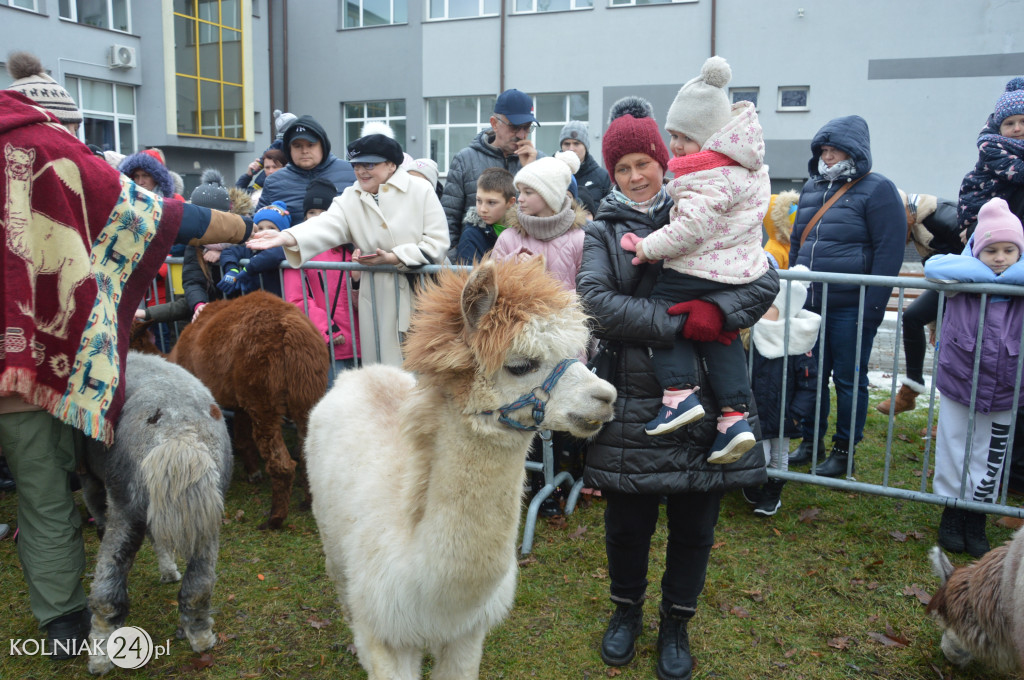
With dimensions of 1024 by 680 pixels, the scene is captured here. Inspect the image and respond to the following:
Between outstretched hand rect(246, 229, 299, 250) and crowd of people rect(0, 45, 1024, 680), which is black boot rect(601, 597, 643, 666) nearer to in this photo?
crowd of people rect(0, 45, 1024, 680)

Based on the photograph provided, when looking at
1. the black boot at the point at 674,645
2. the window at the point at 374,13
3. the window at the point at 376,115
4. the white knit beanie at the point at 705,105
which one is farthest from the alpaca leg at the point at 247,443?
the window at the point at 374,13

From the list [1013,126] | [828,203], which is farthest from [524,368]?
[1013,126]

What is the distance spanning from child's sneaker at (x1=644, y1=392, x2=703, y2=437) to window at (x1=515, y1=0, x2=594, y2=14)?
63.8 ft

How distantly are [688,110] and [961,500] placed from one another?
2837 millimetres

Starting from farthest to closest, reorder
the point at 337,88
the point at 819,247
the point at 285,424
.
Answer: the point at 337,88 → the point at 285,424 → the point at 819,247

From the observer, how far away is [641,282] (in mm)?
2855

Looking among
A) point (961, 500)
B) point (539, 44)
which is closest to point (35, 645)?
point (961, 500)

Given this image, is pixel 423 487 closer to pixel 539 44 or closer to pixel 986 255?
pixel 986 255

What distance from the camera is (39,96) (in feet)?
12.5

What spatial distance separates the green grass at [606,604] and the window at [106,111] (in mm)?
16914

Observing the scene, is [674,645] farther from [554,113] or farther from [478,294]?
[554,113]

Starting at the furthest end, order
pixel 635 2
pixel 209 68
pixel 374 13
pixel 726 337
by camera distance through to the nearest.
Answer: pixel 374 13, pixel 209 68, pixel 635 2, pixel 726 337

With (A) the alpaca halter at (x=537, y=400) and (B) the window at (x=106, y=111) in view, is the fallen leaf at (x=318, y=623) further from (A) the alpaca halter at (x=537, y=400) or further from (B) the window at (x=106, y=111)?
(B) the window at (x=106, y=111)

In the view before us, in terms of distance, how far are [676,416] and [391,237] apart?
2634 millimetres
